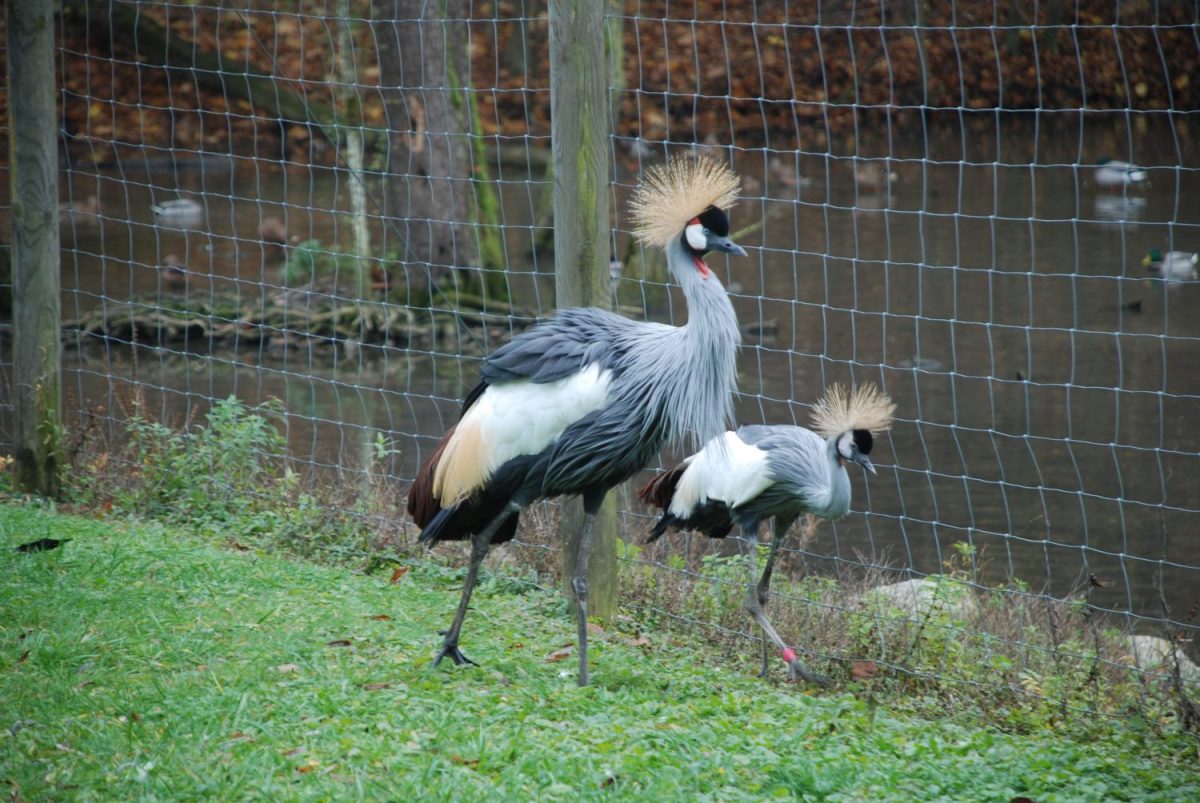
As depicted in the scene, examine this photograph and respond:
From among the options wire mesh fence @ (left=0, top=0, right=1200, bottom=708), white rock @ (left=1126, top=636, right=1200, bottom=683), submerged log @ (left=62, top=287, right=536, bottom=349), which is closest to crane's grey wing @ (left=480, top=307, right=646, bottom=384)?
wire mesh fence @ (left=0, top=0, right=1200, bottom=708)

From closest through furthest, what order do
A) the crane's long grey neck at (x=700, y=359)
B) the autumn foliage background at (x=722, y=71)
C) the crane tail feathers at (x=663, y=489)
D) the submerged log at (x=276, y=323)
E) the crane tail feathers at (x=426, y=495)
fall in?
the crane's long grey neck at (x=700, y=359), the crane tail feathers at (x=426, y=495), the crane tail feathers at (x=663, y=489), the submerged log at (x=276, y=323), the autumn foliage background at (x=722, y=71)

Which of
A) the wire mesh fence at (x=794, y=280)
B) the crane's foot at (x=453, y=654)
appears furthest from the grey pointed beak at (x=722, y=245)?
the crane's foot at (x=453, y=654)

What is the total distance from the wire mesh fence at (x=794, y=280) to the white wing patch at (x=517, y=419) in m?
0.87

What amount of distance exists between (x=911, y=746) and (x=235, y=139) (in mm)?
20858

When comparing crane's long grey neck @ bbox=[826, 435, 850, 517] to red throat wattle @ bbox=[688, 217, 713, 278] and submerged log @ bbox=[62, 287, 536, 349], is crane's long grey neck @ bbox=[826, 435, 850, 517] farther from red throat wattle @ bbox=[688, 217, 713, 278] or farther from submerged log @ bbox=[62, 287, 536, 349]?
submerged log @ bbox=[62, 287, 536, 349]

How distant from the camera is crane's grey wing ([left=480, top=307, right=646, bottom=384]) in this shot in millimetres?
4875

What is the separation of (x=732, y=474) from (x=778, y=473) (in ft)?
0.68

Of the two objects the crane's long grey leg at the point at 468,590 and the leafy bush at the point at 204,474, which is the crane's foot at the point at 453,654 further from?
the leafy bush at the point at 204,474

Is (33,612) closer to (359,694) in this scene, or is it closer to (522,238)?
(359,694)

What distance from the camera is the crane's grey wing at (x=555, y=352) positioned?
16.0 feet

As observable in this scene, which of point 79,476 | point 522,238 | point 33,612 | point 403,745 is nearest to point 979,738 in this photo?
point 403,745

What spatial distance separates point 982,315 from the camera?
13.4 m

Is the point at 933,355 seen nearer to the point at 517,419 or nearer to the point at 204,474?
the point at 204,474

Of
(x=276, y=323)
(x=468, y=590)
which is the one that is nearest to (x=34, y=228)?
(x=468, y=590)
